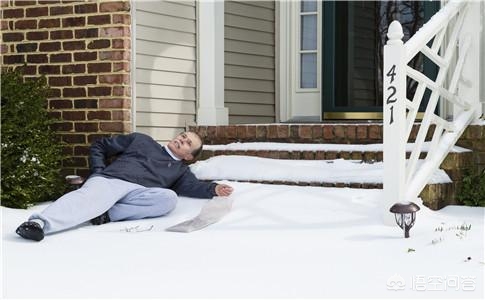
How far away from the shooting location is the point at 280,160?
5.41 metres

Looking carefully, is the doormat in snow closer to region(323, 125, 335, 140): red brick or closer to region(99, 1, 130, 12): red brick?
region(323, 125, 335, 140): red brick

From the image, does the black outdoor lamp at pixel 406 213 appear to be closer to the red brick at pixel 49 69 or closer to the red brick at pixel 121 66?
the red brick at pixel 121 66

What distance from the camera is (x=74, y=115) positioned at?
19.0 ft

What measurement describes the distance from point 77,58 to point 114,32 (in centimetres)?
38

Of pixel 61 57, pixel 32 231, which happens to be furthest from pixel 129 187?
pixel 61 57

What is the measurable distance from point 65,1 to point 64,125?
0.95 meters

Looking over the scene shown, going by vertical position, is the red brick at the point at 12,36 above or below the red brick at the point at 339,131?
above

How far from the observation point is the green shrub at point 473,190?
5.18 m

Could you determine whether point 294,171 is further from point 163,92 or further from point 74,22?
point 74,22

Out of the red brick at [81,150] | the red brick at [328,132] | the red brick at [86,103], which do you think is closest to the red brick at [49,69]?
the red brick at [86,103]

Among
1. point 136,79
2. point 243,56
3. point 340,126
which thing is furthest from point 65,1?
point 340,126

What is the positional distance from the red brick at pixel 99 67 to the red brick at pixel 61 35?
297 mm

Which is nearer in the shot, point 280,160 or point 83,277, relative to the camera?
point 83,277

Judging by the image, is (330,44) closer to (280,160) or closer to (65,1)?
(280,160)
